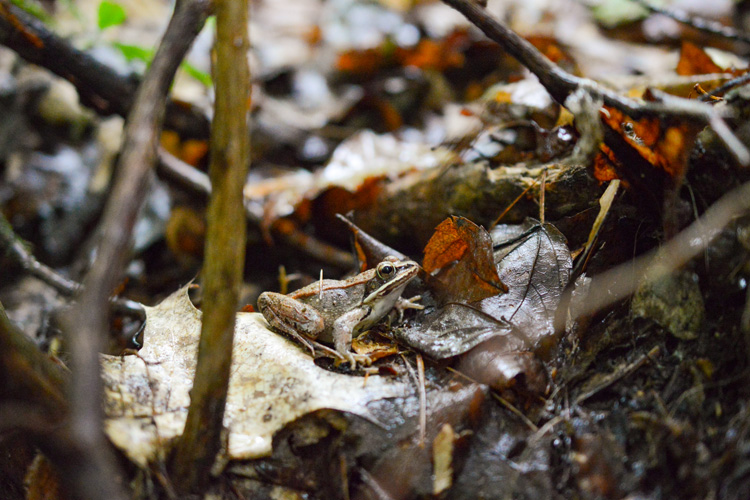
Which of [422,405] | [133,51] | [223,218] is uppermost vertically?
[133,51]

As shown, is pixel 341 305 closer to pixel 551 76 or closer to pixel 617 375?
pixel 617 375

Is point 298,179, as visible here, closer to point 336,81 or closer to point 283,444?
point 336,81

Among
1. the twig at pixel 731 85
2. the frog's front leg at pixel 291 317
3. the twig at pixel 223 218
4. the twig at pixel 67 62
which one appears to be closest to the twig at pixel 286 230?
the twig at pixel 67 62

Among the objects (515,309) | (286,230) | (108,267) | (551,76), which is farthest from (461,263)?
(286,230)

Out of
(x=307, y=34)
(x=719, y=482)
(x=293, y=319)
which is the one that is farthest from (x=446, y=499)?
(x=307, y=34)

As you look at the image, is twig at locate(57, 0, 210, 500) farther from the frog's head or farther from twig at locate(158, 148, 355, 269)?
twig at locate(158, 148, 355, 269)

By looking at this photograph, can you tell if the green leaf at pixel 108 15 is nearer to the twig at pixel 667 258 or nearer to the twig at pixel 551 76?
the twig at pixel 551 76

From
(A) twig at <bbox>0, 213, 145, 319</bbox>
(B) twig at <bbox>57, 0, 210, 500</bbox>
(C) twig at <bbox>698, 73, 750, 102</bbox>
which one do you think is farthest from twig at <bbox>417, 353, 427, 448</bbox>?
(A) twig at <bbox>0, 213, 145, 319</bbox>
